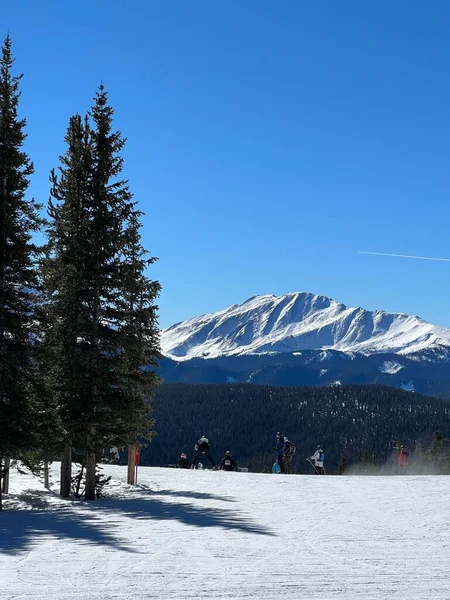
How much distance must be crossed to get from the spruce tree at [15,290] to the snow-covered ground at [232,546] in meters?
2.40

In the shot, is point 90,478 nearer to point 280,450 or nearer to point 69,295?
point 69,295

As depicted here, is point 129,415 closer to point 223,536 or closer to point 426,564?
point 223,536

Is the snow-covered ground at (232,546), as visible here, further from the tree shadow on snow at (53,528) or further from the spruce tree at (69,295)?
the spruce tree at (69,295)

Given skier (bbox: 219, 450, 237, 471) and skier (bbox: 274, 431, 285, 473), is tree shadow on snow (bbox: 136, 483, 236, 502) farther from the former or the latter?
skier (bbox: 219, 450, 237, 471)

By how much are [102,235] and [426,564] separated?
14834 millimetres

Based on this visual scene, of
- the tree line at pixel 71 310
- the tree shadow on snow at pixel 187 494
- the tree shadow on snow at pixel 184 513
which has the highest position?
the tree line at pixel 71 310

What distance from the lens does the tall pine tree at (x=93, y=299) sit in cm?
2127

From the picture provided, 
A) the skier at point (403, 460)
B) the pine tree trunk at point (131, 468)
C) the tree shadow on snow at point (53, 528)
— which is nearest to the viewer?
the tree shadow on snow at point (53, 528)

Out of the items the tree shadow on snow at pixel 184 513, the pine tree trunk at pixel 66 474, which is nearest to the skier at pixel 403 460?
the tree shadow on snow at pixel 184 513

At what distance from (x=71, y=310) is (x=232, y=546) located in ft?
38.5

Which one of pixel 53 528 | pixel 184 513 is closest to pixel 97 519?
pixel 53 528

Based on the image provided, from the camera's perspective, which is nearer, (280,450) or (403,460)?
(280,450)

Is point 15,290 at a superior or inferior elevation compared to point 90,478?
superior

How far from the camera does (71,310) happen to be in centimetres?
2184
